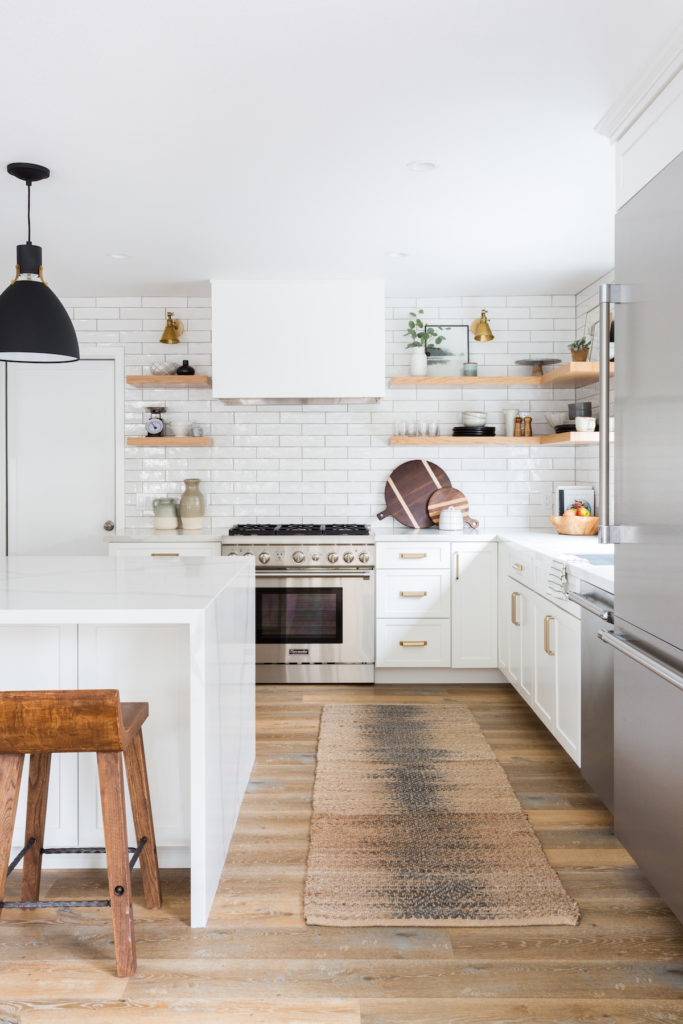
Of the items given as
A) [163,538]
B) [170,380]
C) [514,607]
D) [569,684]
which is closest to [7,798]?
[569,684]

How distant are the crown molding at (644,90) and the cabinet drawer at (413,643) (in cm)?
295

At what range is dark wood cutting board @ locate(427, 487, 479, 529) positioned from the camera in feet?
17.1

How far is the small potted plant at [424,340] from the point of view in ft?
16.7

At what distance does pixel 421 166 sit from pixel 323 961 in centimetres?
281

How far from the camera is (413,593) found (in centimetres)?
471

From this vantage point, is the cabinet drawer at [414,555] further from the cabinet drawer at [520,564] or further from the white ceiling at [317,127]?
the white ceiling at [317,127]

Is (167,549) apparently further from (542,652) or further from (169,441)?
(542,652)

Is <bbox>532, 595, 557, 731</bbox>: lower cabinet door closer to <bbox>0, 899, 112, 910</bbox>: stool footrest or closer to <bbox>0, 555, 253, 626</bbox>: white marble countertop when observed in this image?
<bbox>0, 555, 253, 626</bbox>: white marble countertop

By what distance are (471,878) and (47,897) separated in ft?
4.38

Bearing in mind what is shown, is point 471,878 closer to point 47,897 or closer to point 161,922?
point 161,922

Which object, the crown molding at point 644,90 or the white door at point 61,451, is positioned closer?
the crown molding at point 644,90

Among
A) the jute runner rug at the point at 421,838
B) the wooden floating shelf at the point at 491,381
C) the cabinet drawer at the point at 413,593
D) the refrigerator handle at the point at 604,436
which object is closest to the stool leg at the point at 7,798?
the jute runner rug at the point at 421,838

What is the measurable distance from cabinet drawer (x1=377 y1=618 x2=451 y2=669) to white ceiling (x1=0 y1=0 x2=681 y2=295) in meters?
2.19

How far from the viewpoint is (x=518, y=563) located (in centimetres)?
415
